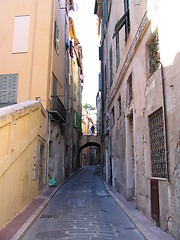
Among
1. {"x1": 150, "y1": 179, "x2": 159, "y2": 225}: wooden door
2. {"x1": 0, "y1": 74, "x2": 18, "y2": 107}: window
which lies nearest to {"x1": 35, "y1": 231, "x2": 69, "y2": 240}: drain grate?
{"x1": 150, "y1": 179, "x2": 159, "y2": 225}: wooden door

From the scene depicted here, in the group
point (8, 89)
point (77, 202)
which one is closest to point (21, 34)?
point (8, 89)

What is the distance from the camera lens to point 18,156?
6840mm

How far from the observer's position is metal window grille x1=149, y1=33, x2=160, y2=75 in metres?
6.32

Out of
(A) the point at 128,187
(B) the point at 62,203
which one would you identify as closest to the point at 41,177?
(B) the point at 62,203

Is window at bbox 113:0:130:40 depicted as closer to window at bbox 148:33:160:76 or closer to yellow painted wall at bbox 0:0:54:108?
window at bbox 148:33:160:76

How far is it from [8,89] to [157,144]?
8480 mm

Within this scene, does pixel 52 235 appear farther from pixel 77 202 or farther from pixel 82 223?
pixel 77 202

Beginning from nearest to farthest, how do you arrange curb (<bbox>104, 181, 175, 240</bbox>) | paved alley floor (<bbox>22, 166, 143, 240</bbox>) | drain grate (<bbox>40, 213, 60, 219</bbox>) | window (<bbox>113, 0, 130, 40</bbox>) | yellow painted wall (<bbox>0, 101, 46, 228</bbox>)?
curb (<bbox>104, 181, 175, 240</bbox>) < paved alley floor (<bbox>22, 166, 143, 240</bbox>) < yellow painted wall (<bbox>0, 101, 46, 228</bbox>) < drain grate (<bbox>40, 213, 60, 219</bbox>) < window (<bbox>113, 0, 130, 40</bbox>)

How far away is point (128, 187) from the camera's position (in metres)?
9.48

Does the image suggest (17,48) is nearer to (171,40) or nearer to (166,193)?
(171,40)

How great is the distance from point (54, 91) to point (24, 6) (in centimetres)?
462

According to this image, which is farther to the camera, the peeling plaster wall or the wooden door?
the peeling plaster wall

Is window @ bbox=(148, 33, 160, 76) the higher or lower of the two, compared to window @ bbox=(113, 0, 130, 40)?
lower

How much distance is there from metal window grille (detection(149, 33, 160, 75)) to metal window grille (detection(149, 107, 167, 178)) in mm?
1196
